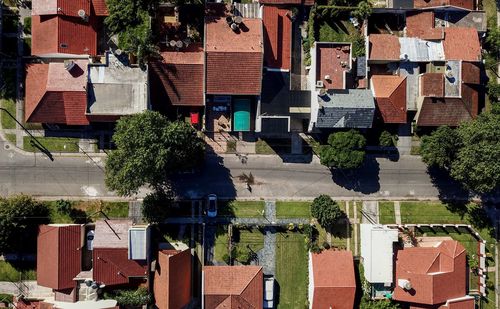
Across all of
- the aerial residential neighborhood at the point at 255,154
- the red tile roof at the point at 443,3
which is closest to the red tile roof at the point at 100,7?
the aerial residential neighborhood at the point at 255,154

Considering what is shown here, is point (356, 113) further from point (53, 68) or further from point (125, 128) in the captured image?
point (53, 68)

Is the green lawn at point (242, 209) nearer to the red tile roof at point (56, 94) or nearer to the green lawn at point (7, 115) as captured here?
the red tile roof at point (56, 94)

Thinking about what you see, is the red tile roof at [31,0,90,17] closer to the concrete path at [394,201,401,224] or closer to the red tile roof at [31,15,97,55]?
the red tile roof at [31,15,97,55]

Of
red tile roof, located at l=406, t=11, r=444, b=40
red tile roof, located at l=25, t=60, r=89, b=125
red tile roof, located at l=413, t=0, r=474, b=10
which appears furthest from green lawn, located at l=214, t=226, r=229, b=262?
red tile roof, located at l=413, t=0, r=474, b=10

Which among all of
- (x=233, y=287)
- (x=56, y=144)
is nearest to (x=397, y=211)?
(x=233, y=287)

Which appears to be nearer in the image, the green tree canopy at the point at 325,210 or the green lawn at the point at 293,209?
the green tree canopy at the point at 325,210

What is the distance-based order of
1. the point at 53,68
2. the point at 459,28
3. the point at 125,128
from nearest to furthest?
the point at 125,128
the point at 53,68
the point at 459,28

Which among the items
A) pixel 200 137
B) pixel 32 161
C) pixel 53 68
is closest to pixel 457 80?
pixel 200 137
